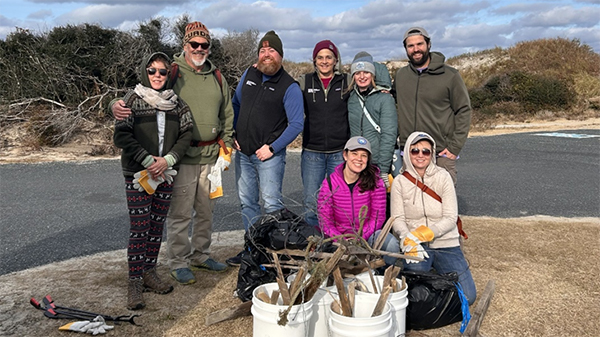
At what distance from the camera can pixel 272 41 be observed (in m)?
4.20

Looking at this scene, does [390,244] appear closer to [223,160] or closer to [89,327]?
[223,160]

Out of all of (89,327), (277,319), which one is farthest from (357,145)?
(89,327)

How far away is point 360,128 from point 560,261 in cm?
229

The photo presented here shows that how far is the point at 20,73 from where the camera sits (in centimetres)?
1442

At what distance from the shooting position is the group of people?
12.1 ft

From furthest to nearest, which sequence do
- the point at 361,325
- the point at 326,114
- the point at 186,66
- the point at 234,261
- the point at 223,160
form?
1. the point at 234,261
2. the point at 326,114
3. the point at 223,160
4. the point at 186,66
5. the point at 361,325

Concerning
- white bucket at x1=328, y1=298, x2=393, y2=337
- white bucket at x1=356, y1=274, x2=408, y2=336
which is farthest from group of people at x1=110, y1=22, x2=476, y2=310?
→ white bucket at x1=328, y1=298, x2=393, y2=337

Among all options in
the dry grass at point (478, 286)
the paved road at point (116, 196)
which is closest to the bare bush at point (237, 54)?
the paved road at point (116, 196)

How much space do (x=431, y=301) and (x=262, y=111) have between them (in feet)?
6.51

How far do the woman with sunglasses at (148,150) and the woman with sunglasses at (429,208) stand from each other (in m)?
1.67

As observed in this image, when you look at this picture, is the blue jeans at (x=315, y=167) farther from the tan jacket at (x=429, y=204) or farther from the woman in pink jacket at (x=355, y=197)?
the tan jacket at (x=429, y=204)

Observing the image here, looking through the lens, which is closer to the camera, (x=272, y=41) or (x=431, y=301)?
(x=431, y=301)

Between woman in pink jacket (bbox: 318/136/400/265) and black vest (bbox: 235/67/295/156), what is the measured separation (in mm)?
692

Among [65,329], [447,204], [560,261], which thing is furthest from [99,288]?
[560,261]
